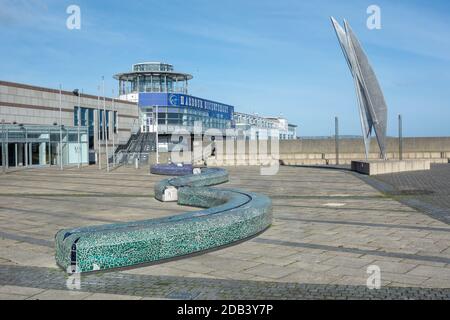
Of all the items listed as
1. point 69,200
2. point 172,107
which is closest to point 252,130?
point 172,107

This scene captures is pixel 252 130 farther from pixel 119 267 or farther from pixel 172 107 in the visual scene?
pixel 119 267

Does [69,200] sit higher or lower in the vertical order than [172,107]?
lower

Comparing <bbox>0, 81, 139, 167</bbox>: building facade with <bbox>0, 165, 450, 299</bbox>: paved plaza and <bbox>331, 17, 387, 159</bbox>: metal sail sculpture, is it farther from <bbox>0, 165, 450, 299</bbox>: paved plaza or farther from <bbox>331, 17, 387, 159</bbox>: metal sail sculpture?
<bbox>0, 165, 450, 299</bbox>: paved plaza

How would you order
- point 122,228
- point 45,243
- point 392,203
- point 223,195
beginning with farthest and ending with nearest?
point 392,203
point 223,195
point 45,243
point 122,228

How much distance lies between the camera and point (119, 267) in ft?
23.2

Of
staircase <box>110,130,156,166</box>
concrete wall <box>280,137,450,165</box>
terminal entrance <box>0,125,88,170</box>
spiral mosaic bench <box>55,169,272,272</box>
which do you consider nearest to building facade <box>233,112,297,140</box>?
staircase <box>110,130,156,166</box>

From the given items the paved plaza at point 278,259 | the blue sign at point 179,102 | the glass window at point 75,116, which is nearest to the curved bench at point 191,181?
the paved plaza at point 278,259

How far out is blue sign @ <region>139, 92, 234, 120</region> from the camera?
60.5 metres

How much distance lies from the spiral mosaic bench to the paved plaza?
178 mm

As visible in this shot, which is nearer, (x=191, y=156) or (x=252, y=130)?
(x=191, y=156)

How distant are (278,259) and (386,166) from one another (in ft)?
64.4

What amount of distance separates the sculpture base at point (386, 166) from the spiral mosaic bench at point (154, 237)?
53.1ft

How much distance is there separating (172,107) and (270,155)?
85.6 feet
